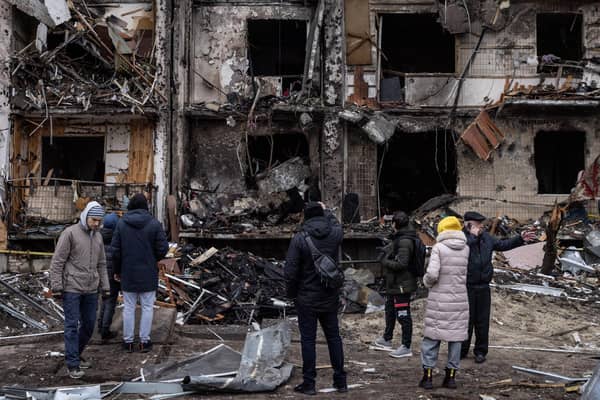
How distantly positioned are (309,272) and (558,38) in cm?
1487

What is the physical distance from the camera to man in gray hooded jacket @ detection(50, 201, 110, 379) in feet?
19.9

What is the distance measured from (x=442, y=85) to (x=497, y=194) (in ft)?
10.5

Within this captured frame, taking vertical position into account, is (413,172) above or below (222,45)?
below

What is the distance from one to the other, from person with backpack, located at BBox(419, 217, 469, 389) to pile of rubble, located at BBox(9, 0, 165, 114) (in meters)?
10.5

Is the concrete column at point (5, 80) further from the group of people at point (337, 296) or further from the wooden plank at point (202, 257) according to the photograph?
the group of people at point (337, 296)

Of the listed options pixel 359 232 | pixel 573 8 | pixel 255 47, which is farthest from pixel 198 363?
pixel 573 8

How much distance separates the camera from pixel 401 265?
709 centimetres

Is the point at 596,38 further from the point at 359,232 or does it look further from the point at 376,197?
the point at 359,232

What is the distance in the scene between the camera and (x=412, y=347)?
8078mm

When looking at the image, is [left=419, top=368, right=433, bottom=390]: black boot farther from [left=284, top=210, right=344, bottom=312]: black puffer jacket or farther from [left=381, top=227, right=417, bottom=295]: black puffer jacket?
[left=381, top=227, right=417, bottom=295]: black puffer jacket

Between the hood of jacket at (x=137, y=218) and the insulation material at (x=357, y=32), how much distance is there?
9.53 m

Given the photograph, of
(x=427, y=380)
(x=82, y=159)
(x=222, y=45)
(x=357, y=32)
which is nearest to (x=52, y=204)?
(x=82, y=159)

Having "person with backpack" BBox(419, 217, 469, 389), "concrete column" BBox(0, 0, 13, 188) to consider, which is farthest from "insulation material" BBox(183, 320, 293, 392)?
"concrete column" BBox(0, 0, 13, 188)

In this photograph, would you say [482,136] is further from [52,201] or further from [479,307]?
[52,201]
